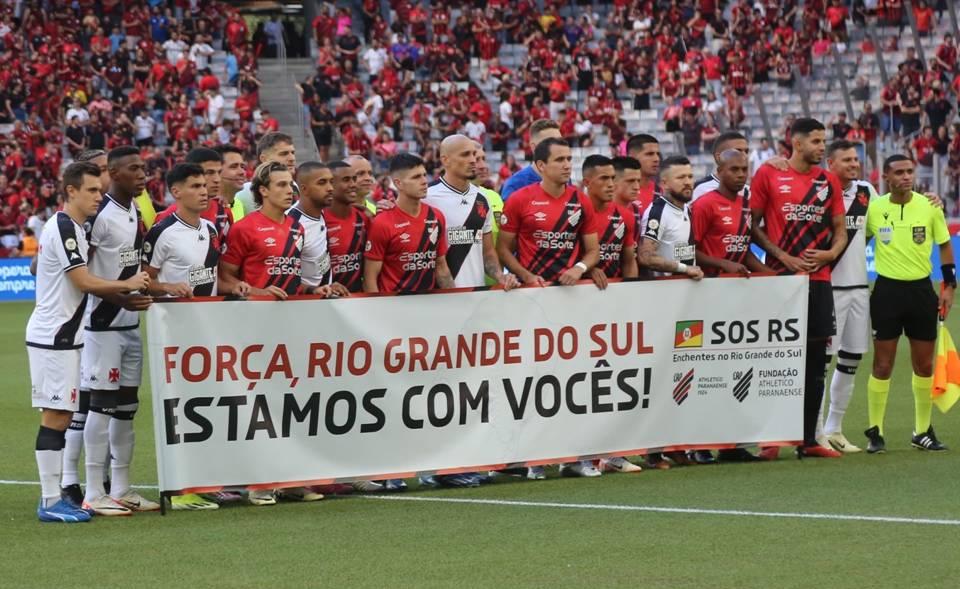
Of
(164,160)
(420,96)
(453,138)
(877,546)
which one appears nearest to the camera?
(877,546)

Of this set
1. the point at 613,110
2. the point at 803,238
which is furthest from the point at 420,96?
the point at 803,238

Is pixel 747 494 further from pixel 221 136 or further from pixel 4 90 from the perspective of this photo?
pixel 4 90

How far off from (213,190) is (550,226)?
7.26 ft

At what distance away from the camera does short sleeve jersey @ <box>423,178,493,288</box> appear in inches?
426

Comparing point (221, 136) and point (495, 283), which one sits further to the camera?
point (221, 136)

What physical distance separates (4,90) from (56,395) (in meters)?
29.6

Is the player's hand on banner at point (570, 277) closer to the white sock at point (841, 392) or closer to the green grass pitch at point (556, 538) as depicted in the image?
the green grass pitch at point (556, 538)

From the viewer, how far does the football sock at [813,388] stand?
11461mm

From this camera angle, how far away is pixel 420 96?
38.4 m

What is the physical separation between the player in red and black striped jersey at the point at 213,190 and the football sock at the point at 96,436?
125cm

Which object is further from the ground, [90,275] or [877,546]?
[90,275]

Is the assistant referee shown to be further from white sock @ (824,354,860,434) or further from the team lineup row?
white sock @ (824,354,860,434)

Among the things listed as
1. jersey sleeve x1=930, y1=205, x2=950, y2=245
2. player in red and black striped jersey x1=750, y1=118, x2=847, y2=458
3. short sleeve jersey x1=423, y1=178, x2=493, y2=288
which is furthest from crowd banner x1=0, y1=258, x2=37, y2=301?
jersey sleeve x1=930, y1=205, x2=950, y2=245

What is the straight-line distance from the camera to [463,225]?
1082cm
